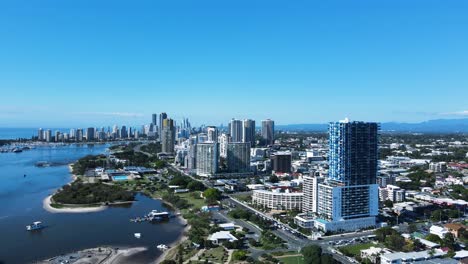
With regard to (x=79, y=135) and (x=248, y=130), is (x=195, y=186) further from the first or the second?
(x=79, y=135)

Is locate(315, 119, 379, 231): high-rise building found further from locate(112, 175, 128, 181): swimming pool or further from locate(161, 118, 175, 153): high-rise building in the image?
locate(161, 118, 175, 153): high-rise building

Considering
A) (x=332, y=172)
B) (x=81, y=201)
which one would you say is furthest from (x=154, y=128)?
(x=332, y=172)

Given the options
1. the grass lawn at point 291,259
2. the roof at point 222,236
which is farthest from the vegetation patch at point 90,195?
the grass lawn at point 291,259

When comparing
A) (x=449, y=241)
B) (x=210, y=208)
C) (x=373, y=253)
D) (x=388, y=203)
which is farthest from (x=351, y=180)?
(x=210, y=208)

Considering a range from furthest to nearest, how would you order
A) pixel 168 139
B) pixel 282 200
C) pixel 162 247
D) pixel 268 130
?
1. pixel 268 130
2. pixel 168 139
3. pixel 282 200
4. pixel 162 247

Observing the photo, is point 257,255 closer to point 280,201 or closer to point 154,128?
point 280,201

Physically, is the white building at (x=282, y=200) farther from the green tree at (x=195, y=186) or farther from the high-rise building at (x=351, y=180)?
the green tree at (x=195, y=186)

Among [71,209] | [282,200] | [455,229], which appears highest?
[282,200]
